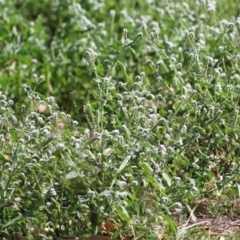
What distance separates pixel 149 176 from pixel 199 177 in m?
0.43

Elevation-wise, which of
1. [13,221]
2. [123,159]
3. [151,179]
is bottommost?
[13,221]

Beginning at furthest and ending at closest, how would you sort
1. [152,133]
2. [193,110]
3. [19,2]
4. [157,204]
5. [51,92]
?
1. [19,2]
2. [51,92]
3. [193,110]
4. [152,133]
5. [157,204]

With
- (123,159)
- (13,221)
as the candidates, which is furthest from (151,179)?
(13,221)

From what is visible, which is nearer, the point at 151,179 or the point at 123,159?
the point at 151,179

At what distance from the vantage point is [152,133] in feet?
13.6

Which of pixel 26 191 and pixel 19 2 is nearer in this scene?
pixel 26 191

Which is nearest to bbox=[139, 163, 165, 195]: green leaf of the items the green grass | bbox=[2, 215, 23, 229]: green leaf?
the green grass

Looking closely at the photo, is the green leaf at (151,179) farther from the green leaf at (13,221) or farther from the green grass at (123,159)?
the green leaf at (13,221)

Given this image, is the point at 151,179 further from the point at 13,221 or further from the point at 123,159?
the point at 13,221

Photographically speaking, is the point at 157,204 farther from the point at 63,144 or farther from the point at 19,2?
the point at 19,2

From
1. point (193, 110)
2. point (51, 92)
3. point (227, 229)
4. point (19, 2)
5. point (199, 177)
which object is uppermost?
point (19, 2)

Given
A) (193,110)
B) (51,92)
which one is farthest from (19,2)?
(193,110)

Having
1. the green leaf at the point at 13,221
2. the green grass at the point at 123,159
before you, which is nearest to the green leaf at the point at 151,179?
the green grass at the point at 123,159

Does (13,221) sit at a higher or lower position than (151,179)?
lower
